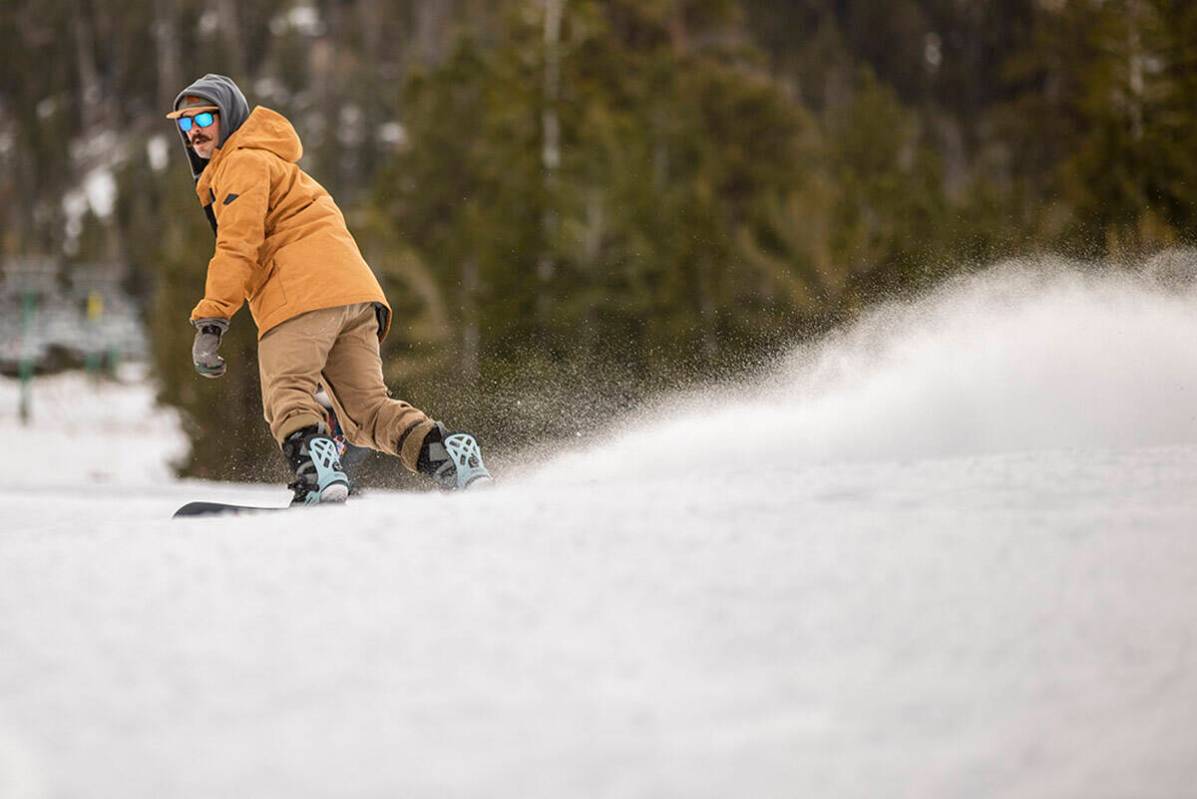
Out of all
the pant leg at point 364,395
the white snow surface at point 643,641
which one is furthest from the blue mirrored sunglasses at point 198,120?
the white snow surface at point 643,641

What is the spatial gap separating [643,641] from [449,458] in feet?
8.92

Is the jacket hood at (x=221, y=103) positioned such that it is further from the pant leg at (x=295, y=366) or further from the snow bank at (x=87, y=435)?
the snow bank at (x=87, y=435)

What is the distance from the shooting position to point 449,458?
5543mm

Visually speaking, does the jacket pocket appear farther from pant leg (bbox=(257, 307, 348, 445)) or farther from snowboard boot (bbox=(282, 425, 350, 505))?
snowboard boot (bbox=(282, 425, 350, 505))

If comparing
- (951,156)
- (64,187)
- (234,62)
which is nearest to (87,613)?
(951,156)

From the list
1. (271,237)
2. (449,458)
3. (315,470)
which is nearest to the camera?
(315,470)

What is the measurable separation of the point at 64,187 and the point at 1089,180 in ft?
258

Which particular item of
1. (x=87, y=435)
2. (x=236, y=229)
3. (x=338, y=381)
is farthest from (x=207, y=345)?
(x=87, y=435)

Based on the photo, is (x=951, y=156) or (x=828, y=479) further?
(x=951, y=156)

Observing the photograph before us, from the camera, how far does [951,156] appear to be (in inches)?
1927

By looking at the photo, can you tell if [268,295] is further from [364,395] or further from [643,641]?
[643,641]

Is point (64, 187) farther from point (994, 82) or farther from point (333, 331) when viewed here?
point (333, 331)

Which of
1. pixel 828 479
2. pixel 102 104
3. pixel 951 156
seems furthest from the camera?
pixel 102 104

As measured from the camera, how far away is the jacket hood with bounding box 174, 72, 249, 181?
5375 millimetres
